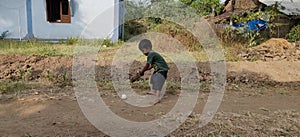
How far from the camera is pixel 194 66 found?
723cm

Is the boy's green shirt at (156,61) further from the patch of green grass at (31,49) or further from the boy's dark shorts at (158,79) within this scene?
the patch of green grass at (31,49)

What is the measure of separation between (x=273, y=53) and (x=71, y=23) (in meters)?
7.30

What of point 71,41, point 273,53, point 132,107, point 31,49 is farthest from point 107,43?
point 132,107

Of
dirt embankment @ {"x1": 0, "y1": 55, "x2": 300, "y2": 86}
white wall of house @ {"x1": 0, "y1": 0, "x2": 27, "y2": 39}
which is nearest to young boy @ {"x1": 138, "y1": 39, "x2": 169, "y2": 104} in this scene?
dirt embankment @ {"x1": 0, "y1": 55, "x2": 300, "y2": 86}

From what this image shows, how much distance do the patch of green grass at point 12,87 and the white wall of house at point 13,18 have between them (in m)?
6.11

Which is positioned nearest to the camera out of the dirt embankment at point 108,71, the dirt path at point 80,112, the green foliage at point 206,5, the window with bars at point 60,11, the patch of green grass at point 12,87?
the dirt path at point 80,112

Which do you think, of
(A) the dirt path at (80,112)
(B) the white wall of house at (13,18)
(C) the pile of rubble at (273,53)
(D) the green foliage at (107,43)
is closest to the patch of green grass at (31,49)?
(B) the white wall of house at (13,18)

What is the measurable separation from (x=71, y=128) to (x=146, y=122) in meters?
0.87

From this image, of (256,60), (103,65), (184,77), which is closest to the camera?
(184,77)

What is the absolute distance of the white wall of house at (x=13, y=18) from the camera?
10661 mm

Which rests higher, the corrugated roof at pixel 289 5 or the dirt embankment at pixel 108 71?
the corrugated roof at pixel 289 5

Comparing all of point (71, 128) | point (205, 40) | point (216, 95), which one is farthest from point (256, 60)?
point (71, 128)

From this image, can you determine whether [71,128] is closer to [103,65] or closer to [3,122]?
[3,122]

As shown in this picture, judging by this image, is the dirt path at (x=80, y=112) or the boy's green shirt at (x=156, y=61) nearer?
the dirt path at (x=80, y=112)
